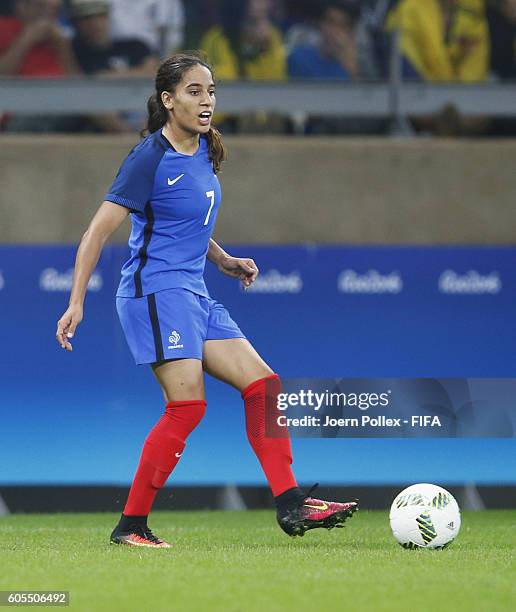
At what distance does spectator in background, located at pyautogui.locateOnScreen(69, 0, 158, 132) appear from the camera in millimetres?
10273

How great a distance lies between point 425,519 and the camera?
571 centimetres

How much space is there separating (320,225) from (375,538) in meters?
3.51

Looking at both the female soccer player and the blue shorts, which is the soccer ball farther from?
the blue shorts

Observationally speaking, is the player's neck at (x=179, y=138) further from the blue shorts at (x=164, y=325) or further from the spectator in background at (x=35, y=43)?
the spectator in background at (x=35, y=43)

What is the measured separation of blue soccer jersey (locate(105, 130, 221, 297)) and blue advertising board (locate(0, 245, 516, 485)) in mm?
2822

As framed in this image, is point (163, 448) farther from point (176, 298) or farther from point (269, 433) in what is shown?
point (176, 298)

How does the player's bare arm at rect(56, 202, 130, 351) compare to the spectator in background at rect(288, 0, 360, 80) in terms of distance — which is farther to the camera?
the spectator in background at rect(288, 0, 360, 80)

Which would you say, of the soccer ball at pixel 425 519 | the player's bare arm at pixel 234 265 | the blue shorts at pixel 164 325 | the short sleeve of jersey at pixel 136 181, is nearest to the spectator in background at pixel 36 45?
the player's bare arm at pixel 234 265

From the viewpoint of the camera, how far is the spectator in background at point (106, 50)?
1027 centimetres

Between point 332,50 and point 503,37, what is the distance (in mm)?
1372

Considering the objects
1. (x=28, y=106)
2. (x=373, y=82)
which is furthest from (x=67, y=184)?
(x=373, y=82)

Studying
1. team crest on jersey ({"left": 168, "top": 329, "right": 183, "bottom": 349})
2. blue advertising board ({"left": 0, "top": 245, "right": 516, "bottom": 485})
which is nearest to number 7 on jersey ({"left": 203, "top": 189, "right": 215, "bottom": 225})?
team crest on jersey ({"left": 168, "top": 329, "right": 183, "bottom": 349})

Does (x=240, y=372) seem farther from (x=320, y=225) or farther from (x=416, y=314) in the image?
(x=320, y=225)

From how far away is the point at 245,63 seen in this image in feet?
34.1
